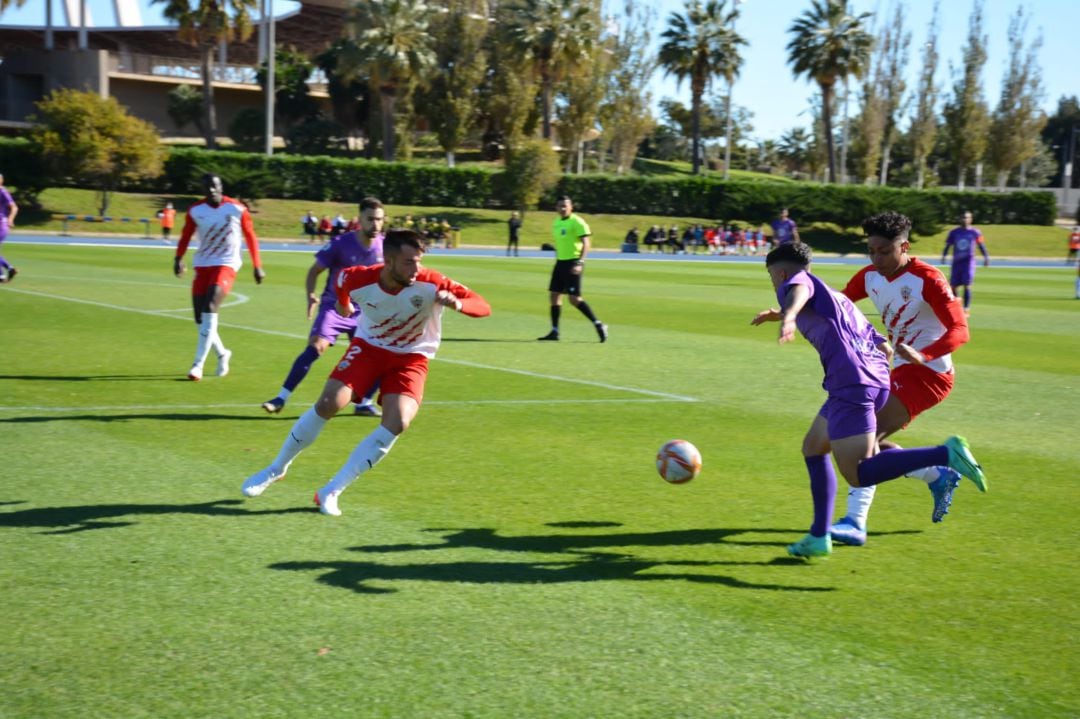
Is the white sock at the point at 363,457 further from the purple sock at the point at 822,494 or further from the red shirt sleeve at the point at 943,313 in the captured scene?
the red shirt sleeve at the point at 943,313

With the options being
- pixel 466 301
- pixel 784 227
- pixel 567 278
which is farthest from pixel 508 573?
pixel 784 227

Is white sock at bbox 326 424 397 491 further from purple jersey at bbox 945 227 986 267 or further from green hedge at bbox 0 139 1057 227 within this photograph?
green hedge at bbox 0 139 1057 227

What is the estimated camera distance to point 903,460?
643 centimetres

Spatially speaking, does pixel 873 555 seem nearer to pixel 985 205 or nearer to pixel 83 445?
pixel 83 445

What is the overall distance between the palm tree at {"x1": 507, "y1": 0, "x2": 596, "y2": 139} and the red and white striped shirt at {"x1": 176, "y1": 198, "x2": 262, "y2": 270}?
5928cm

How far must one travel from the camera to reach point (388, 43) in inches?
2650

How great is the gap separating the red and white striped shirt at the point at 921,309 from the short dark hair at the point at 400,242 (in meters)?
2.94

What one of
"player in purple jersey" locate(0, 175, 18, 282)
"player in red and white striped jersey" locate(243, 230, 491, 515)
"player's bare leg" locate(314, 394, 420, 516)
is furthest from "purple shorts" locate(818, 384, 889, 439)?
"player in purple jersey" locate(0, 175, 18, 282)

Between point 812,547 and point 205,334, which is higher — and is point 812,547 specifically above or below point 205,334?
below

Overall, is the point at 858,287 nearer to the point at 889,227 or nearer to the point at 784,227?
the point at 889,227

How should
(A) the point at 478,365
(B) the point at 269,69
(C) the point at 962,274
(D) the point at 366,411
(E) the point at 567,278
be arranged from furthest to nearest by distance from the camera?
(B) the point at 269,69
(C) the point at 962,274
(E) the point at 567,278
(A) the point at 478,365
(D) the point at 366,411

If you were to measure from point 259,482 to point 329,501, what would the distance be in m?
0.66

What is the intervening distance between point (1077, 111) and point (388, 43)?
82171 millimetres

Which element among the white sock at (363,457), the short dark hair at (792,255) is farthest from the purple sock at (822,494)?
the white sock at (363,457)
